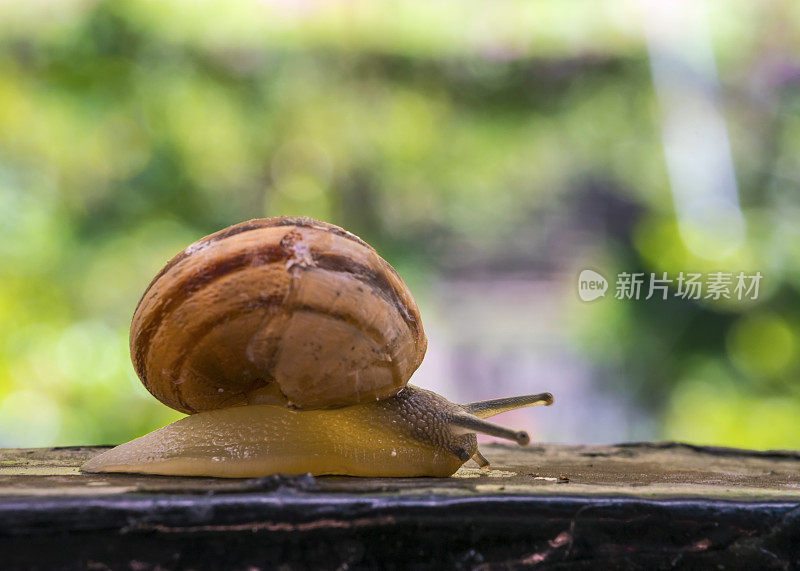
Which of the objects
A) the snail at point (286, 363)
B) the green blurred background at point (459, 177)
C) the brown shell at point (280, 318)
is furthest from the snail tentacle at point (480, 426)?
the green blurred background at point (459, 177)

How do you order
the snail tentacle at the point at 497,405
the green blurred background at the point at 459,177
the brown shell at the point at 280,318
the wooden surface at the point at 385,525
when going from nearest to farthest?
the wooden surface at the point at 385,525
the brown shell at the point at 280,318
the snail tentacle at the point at 497,405
the green blurred background at the point at 459,177

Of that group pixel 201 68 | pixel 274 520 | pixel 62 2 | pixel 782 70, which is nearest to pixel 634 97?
pixel 782 70

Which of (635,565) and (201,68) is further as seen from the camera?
(201,68)

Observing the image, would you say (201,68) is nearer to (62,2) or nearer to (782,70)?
(62,2)

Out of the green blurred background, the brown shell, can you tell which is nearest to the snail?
the brown shell

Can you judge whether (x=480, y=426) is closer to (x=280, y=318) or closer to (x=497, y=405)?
(x=497, y=405)

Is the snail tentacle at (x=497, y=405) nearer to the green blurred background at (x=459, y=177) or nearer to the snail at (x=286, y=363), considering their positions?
the snail at (x=286, y=363)
